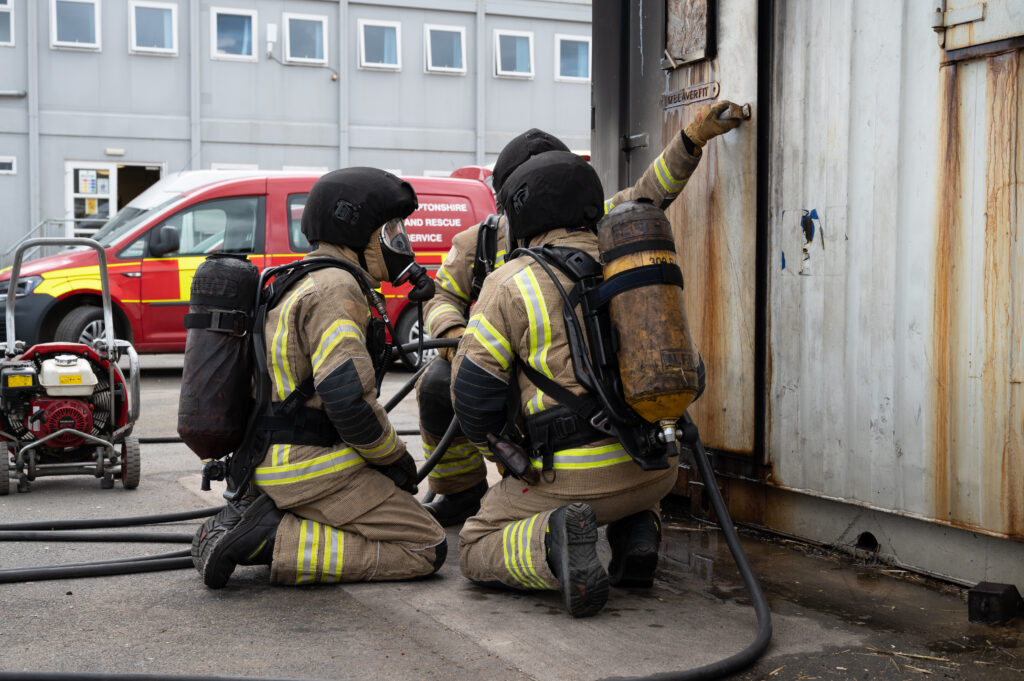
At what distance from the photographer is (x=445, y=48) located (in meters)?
22.4

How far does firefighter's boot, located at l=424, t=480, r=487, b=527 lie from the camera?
17.5 ft

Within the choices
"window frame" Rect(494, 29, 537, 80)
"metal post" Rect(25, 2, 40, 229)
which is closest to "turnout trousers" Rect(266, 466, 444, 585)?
"metal post" Rect(25, 2, 40, 229)

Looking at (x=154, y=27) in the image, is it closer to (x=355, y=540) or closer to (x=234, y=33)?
(x=234, y=33)

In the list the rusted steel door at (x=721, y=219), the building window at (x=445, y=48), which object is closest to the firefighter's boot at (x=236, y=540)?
the rusted steel door at (x=721, y=219)

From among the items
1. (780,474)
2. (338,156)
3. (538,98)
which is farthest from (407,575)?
(538,98)

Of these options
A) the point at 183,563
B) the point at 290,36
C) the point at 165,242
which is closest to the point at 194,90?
the point at 290,36

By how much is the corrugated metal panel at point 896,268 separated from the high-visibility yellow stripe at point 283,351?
6.61ft

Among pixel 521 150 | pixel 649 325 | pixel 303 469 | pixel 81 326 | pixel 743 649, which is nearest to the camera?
pixel 743 649

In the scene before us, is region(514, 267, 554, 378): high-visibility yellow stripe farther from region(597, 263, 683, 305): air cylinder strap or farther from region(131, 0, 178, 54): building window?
region(131, 0, 178, 54): building window

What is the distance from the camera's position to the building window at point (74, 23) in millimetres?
19703

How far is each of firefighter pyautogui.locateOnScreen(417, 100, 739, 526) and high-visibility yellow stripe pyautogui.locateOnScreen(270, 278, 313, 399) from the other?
102 cm

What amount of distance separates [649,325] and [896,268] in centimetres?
114

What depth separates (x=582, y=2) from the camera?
77.6 feet

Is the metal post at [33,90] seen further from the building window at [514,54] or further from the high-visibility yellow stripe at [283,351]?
the high-visibility yellow stripe at [283,351]
